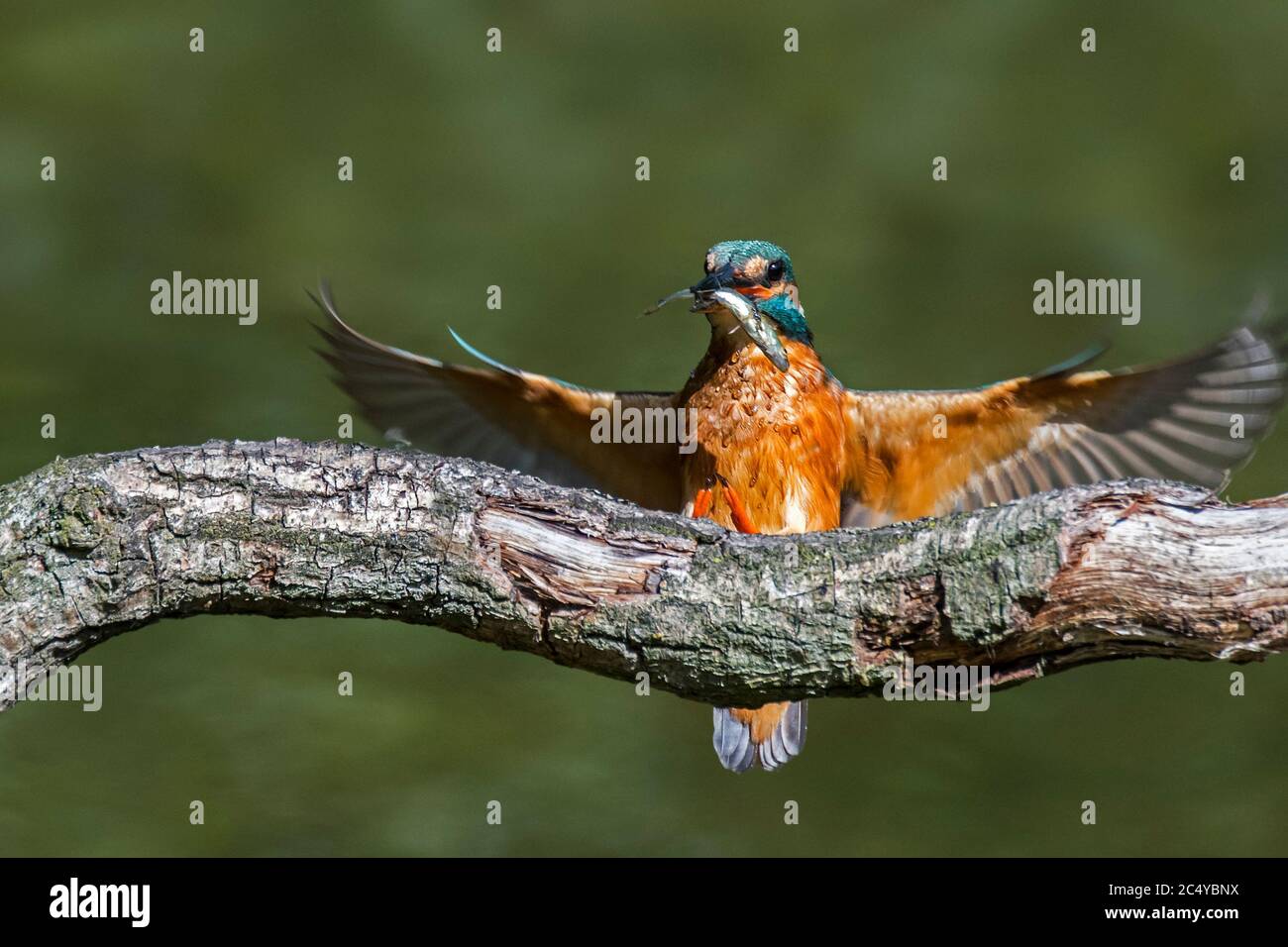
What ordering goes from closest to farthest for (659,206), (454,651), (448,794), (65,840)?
(65,840) → (448,794) → (454,651) → (659,206)

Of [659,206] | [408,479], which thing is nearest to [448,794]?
[659,206]

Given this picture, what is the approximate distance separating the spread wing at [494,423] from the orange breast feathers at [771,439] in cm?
16

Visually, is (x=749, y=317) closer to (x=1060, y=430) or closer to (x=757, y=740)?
(x=1060, y=430)

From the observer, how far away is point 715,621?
2611 mm

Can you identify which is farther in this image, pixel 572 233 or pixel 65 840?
pixel 572 233

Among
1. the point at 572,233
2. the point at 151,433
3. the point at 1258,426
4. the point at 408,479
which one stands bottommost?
the point at 408,479

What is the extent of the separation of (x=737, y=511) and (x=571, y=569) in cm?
157

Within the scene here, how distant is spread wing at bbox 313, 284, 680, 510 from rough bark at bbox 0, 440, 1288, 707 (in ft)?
5.45

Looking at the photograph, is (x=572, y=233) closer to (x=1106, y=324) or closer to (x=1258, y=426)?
(x=1106, y=324)

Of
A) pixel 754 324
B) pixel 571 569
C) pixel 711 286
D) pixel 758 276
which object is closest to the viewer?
Result: pixel 571 569

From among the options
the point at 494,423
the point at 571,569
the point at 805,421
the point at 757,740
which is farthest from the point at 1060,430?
the point at 571,569

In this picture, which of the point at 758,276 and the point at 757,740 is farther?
the point at 758,276

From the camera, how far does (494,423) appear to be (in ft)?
14.8

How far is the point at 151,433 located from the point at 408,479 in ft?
15.4
